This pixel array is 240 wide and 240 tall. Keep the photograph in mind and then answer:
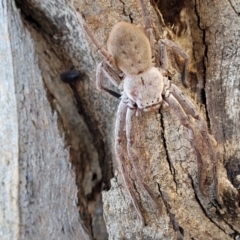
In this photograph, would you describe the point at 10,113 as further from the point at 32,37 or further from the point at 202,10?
the point at 202,10

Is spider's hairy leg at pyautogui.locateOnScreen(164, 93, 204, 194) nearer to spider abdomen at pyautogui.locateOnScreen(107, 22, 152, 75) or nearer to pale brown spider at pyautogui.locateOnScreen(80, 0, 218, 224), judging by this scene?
pale brown spider at pyautogui.locateOnScreen(80, 0, 218, 224)

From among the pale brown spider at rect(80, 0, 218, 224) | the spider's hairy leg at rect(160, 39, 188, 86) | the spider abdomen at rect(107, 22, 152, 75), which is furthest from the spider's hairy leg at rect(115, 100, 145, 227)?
the spider's hairy leg at rect(160, 39, 188, 86)

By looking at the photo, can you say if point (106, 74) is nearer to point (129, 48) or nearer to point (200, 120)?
point (129, 48)

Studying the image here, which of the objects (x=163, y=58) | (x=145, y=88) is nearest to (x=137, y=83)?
(x=145, y=88)

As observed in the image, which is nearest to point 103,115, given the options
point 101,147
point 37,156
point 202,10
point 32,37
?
point 101,147

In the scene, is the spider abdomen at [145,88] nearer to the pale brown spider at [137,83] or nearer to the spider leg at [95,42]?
the pale brown spider at [137,83]

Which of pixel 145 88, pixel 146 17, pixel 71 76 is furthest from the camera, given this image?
pixel 71 76
